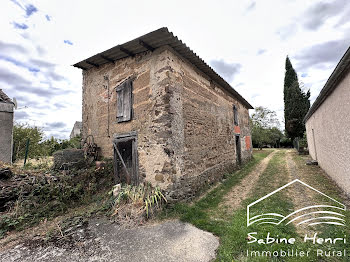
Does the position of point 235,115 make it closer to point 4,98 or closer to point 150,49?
point 150,49

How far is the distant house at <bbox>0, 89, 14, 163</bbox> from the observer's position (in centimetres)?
748

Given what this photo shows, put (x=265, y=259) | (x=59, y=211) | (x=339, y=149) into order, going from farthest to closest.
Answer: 1. (x=339, y=149)
2. (x=59, y=211)
3. (x=265, y=259)

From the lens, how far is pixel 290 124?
19.6 m

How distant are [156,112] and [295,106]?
66.6 feet

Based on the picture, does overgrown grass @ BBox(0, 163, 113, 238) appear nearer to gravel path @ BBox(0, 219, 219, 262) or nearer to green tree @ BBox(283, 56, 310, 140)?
gravel path @ BBox(0, 219, 219, 262)

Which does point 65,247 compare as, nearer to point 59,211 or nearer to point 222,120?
point 59,211

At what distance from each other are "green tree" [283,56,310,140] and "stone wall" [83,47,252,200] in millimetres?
16427

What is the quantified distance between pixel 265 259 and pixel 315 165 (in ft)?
34.9

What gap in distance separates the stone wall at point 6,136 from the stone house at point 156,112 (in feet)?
11.9

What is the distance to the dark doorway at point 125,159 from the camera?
5555mm

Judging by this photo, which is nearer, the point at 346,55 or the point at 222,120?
the point at 346,55

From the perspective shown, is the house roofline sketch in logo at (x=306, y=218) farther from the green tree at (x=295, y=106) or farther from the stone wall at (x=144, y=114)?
the green tree at (x=295, y=106)

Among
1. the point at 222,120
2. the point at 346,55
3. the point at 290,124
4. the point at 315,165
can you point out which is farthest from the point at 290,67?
the point at 346,55

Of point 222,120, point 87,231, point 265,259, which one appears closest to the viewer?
point 265,259
